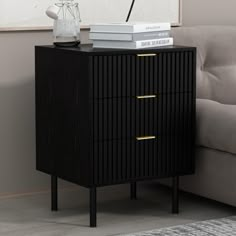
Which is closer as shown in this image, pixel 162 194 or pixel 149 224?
pixel 149 224

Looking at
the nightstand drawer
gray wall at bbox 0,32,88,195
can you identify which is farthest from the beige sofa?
gray wall at bbox 0,32,88,195

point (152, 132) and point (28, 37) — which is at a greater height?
point (28, 37)

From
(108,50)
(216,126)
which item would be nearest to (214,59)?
(216,126)

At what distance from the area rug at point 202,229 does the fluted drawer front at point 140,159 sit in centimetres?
26

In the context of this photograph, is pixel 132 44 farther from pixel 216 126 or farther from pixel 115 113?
pixel 216 126

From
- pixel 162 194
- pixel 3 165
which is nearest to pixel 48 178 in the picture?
pixel 3 165

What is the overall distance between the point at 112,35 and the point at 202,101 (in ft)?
1.77

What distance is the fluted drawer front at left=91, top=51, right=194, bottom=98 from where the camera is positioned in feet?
10.6

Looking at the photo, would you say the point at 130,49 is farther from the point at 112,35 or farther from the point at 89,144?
the point at 89,144

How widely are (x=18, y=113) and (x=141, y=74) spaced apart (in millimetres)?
786

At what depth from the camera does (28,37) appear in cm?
383

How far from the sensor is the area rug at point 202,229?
322cm

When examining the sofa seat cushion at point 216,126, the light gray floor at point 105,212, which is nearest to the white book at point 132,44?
the sofa seat cushion at point 216,126

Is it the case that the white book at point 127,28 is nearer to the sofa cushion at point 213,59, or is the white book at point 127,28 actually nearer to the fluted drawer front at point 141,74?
the fluted drawer front at point 141,74
